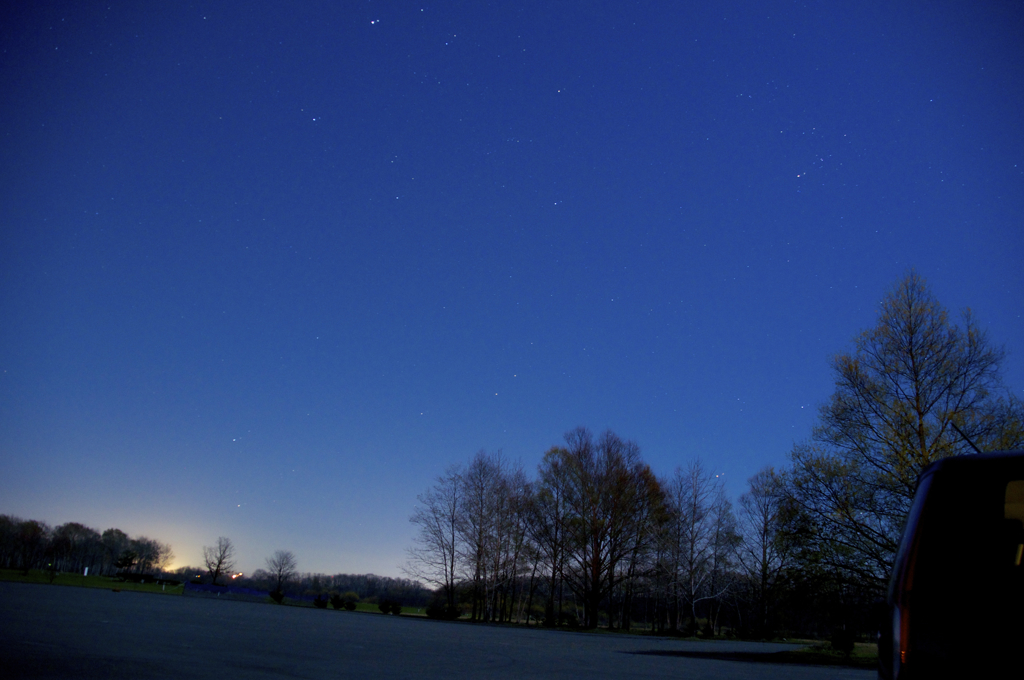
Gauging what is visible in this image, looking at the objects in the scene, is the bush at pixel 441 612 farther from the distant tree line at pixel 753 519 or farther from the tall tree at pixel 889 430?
the tall tree at pixel 889 430

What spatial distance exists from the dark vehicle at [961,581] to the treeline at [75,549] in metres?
116

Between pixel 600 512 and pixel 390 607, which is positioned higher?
pixel 600 512

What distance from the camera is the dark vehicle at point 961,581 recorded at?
2.14 metres

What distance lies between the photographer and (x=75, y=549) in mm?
117688

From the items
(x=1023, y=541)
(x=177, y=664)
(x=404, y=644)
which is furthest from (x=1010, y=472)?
(x=404, y=644)

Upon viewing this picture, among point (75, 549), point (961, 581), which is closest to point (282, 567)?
point (75, 549)

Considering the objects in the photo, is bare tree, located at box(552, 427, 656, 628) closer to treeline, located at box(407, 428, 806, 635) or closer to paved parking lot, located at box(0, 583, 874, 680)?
treeline, located at box(407, 428, 806, 635)

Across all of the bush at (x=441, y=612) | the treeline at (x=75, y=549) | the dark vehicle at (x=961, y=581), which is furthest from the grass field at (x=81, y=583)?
the dark vehicle at (x=961, y=581)

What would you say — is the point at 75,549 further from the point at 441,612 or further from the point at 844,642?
the point at 844,642

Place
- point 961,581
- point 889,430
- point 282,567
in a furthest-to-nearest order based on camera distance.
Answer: point 282,567 → point 889,430 → point 961,581

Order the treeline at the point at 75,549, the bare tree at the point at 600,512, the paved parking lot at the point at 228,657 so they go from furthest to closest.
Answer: the treeline at the point at 75,549
the bare tree at the point at 600,512
the paved parking lot at the point at 228,657

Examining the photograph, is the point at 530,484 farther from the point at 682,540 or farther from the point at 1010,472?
the point at 1010,472

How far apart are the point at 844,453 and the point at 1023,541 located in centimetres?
1975

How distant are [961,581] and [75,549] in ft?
497
